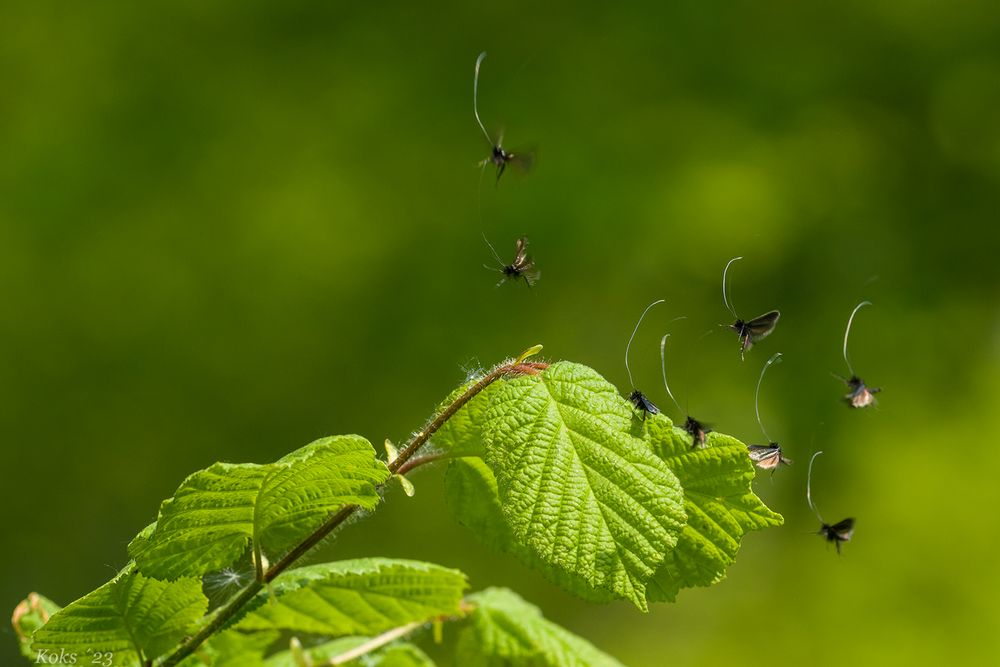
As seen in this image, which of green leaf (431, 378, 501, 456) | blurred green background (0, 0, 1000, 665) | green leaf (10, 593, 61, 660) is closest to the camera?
green leaf (431, 378, 501, 456)

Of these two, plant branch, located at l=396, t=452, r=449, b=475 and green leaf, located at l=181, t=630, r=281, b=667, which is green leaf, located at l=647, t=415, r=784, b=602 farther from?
green leaf, located at l=181, t=630, r=281, b=667

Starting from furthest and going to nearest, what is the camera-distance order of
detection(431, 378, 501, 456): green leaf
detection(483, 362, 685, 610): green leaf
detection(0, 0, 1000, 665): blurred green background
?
detection(0, 0, 1000, 665): blurred green background < detection(431, 378, 501, 456): green leaf < detection(483, 362, 685, 610): green leaf

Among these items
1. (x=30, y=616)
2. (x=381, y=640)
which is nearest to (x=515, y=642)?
(x=381, y=640)

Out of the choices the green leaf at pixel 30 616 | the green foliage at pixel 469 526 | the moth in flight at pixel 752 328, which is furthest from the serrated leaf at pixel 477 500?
the green leaf at pixel 30 616

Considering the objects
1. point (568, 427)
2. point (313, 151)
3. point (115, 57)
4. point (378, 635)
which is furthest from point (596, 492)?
point (115, 57)

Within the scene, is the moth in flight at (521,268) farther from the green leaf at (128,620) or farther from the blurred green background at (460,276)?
the blurred green background at (460,276)

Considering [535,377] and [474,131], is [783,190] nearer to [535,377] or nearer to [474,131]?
[474,131]

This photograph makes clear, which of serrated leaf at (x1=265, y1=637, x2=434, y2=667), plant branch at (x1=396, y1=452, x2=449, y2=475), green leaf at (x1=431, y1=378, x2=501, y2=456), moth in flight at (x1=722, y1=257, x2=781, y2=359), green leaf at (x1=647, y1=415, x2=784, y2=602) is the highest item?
moth in flight at (x1=722, y1=257, x2=781, y2=359)

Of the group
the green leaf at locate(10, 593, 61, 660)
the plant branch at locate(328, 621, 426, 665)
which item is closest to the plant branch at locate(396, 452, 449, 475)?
the plant branch at locate(328, 621, 426, 665)
